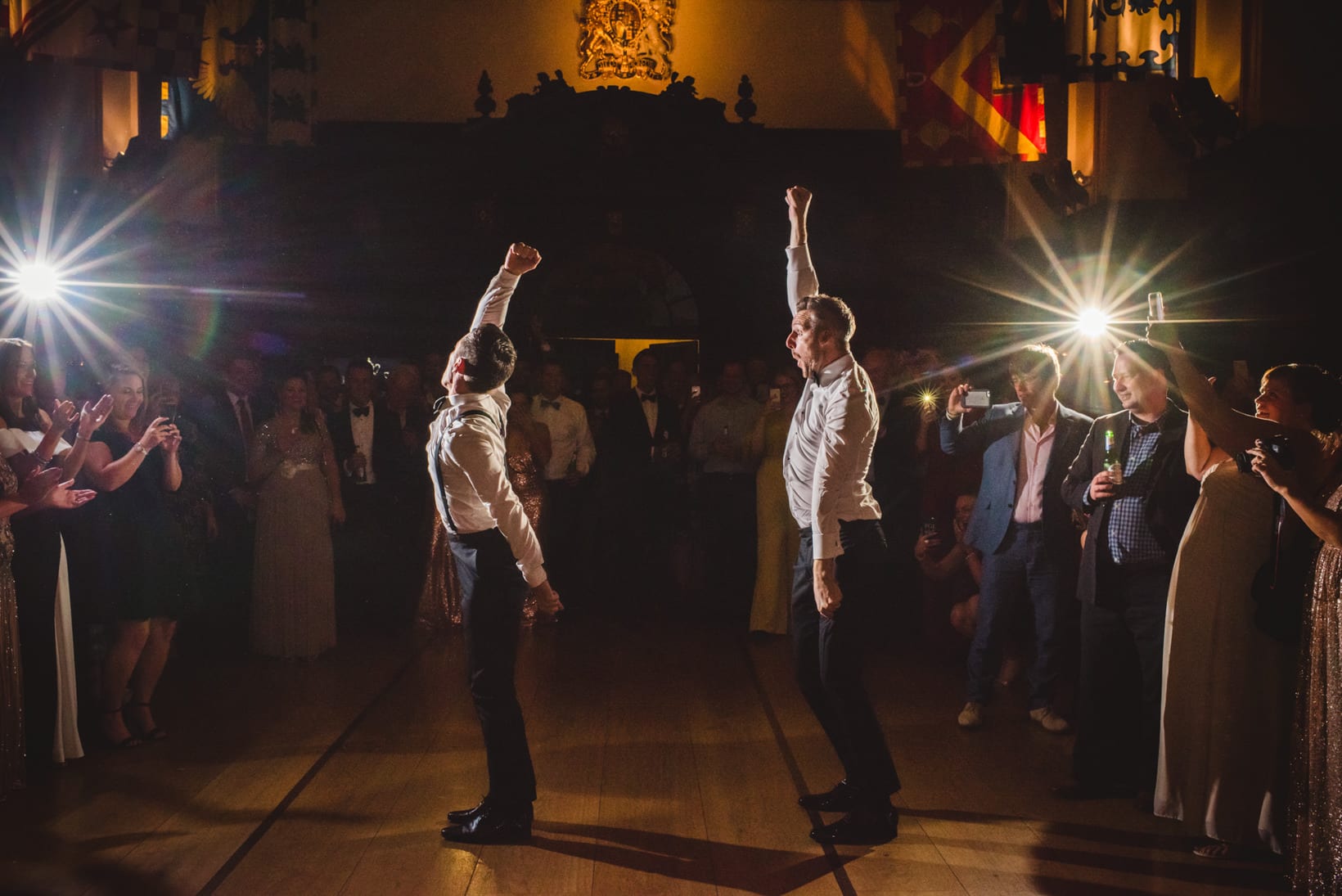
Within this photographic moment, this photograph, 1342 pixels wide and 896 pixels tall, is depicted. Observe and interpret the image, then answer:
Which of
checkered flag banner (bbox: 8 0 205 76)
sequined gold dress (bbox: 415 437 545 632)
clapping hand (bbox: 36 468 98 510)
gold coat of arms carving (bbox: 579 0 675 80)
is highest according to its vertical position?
gold coat of arms carving (bbox: 579 0 675 80)

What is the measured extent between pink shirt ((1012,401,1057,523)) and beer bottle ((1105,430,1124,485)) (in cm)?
70

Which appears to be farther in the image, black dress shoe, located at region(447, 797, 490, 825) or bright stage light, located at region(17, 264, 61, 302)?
bright stage light, located at region(17, 264, 61, 302)

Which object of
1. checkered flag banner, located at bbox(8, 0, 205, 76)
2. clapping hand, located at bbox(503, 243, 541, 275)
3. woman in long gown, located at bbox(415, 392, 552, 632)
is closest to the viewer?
clapping hand, located at bbox(503, 243, 541, 275)

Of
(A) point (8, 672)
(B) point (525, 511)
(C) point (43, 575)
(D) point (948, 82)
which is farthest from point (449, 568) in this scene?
(D) point (948, 82)

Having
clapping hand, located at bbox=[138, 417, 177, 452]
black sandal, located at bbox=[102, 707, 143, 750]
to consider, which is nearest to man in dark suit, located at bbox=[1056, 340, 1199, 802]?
clapping hand, located at bbox=[138, 417, 177, 452]

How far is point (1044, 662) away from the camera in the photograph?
15.4 ft

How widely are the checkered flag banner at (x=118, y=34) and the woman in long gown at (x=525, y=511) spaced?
9.12ft

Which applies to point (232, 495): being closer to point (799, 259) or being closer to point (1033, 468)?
point (799, 259)

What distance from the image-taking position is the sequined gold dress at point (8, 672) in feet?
12.3

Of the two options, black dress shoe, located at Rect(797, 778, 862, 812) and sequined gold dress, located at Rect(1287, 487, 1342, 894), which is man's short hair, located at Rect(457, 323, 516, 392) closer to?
black dress shoe, located at Rect(797, 778, 862, 812)

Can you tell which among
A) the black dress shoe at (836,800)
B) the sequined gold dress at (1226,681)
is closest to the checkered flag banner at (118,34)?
the black dress shoe at (836,800)

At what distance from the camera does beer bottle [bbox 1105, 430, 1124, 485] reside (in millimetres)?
3717

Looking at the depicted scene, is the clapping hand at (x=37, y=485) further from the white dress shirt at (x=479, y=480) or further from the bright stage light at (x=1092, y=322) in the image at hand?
the bright stage light at (x=1092, y=322)

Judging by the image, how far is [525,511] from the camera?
23.1ft
